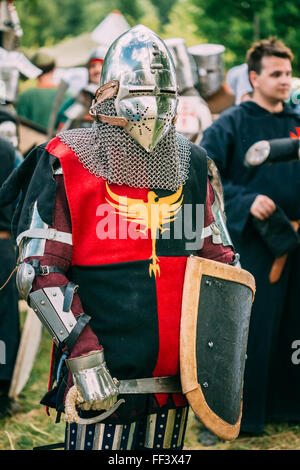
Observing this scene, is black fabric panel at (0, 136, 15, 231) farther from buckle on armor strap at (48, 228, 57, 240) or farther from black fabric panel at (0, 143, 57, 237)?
buckle on armor strap at (48, 228, 57, 240)

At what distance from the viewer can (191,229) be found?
2.63 metres

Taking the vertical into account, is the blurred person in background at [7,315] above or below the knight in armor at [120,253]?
below

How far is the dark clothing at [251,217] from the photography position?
4.16 meters

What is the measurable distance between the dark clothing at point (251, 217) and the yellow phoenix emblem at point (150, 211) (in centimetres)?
156

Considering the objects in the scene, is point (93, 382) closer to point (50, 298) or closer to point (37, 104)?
point (50, 298)

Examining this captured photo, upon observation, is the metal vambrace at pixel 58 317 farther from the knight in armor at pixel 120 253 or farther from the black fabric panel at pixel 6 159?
the black fabric panel at pixel 6 159

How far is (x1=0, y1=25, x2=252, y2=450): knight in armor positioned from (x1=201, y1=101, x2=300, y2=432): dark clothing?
61.9 inches

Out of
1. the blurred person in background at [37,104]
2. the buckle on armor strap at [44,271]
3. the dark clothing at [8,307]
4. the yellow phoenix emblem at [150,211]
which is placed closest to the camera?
the buckle on armor strap at [44,271]

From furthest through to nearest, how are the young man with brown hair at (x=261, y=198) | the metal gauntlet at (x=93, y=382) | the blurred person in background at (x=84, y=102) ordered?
the blurred person in background at (x=84, y=102)
the young man with brown hair at (x=261, y=198)
the metal gauntlet at (x=93, y=382)

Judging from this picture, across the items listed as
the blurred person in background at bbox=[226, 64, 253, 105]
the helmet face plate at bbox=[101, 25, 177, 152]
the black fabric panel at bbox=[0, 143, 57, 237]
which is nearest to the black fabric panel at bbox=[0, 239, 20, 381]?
the black fabric panel at bbox=[0, 143, 57, 237]

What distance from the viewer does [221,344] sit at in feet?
8.41

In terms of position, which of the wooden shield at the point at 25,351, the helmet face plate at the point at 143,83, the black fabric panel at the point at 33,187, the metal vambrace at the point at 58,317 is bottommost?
the wooden shield at the point at 25,351

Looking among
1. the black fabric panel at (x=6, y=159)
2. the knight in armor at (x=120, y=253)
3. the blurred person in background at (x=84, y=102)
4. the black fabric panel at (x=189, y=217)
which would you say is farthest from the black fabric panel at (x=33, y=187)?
the blurred person in background at (x=84, y=102)

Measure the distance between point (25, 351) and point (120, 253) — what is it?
218 centimetres
